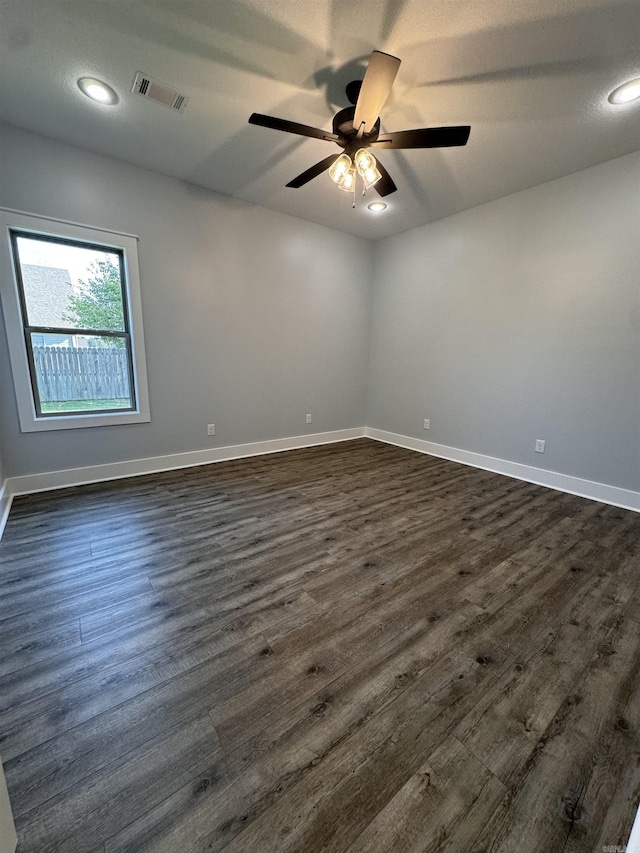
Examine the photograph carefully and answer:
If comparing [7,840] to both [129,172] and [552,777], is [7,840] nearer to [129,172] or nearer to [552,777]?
[552,777]

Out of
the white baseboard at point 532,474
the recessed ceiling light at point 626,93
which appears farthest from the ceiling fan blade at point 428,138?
the white baseboard at point 532,474

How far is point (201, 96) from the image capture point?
2186 mm

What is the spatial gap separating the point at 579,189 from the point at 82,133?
4208mm

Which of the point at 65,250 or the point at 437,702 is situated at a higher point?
the point at 65,250

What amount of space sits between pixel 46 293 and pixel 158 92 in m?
1.80

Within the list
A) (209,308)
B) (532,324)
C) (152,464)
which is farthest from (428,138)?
(152,464)

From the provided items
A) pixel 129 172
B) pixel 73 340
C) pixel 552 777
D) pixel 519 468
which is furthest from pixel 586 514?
pixel 129 172

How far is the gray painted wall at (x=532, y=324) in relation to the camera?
2.90m

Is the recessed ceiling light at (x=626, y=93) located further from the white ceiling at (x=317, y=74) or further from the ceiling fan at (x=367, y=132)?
the ceiling fan at (x=367, y=132)

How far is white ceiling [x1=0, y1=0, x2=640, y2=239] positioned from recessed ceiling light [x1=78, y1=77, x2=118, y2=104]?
0.05 m

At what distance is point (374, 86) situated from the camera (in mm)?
1654

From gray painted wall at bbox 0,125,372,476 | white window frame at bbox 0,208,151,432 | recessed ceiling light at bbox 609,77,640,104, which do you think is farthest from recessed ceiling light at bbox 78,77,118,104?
recessed ceiling light at bbox 609,77,640,104

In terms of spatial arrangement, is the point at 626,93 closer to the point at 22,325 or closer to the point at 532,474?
the point at 532,474

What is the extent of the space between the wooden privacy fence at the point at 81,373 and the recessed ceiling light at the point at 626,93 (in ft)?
13.8
